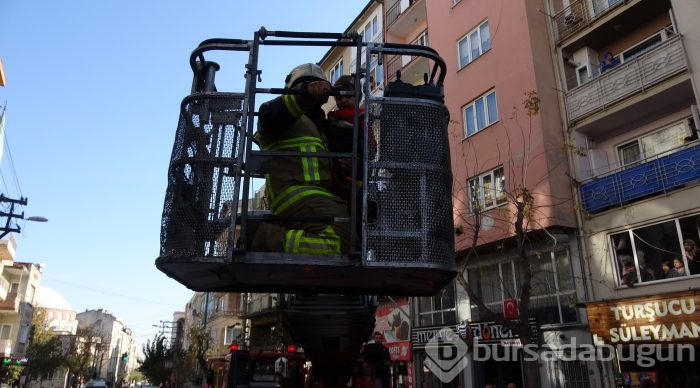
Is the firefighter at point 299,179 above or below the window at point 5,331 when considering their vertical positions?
below

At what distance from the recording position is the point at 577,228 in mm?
14961

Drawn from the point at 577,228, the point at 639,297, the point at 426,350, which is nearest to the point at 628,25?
the point at 577,228

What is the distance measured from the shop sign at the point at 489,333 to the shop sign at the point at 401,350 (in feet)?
9.85

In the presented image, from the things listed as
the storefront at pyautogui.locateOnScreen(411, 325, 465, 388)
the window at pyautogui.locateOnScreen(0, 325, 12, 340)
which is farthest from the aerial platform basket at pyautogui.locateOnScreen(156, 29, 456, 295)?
the window at pyautogui.locateOnScreen(0, 325, 12, 340)

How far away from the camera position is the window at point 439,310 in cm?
1823

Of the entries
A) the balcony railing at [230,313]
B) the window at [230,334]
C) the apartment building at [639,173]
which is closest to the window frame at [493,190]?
the apartment building at [639,173]

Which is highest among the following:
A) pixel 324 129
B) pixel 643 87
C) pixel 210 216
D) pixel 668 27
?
pixel 668 27

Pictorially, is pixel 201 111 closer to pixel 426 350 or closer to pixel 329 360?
pixel 329 360

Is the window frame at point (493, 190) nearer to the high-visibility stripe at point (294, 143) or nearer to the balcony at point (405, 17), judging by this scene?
the balcony at point (405, 17)

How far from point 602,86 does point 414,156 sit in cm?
1427

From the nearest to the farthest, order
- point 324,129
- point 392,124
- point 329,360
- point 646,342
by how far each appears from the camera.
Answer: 1. point 392,124
2. point 324,129
3. point 329,360
4. point 646,342

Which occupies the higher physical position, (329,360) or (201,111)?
(201,111)

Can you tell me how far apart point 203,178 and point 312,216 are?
27.1 inches

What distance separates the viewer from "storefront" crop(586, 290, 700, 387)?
11.7 metres
